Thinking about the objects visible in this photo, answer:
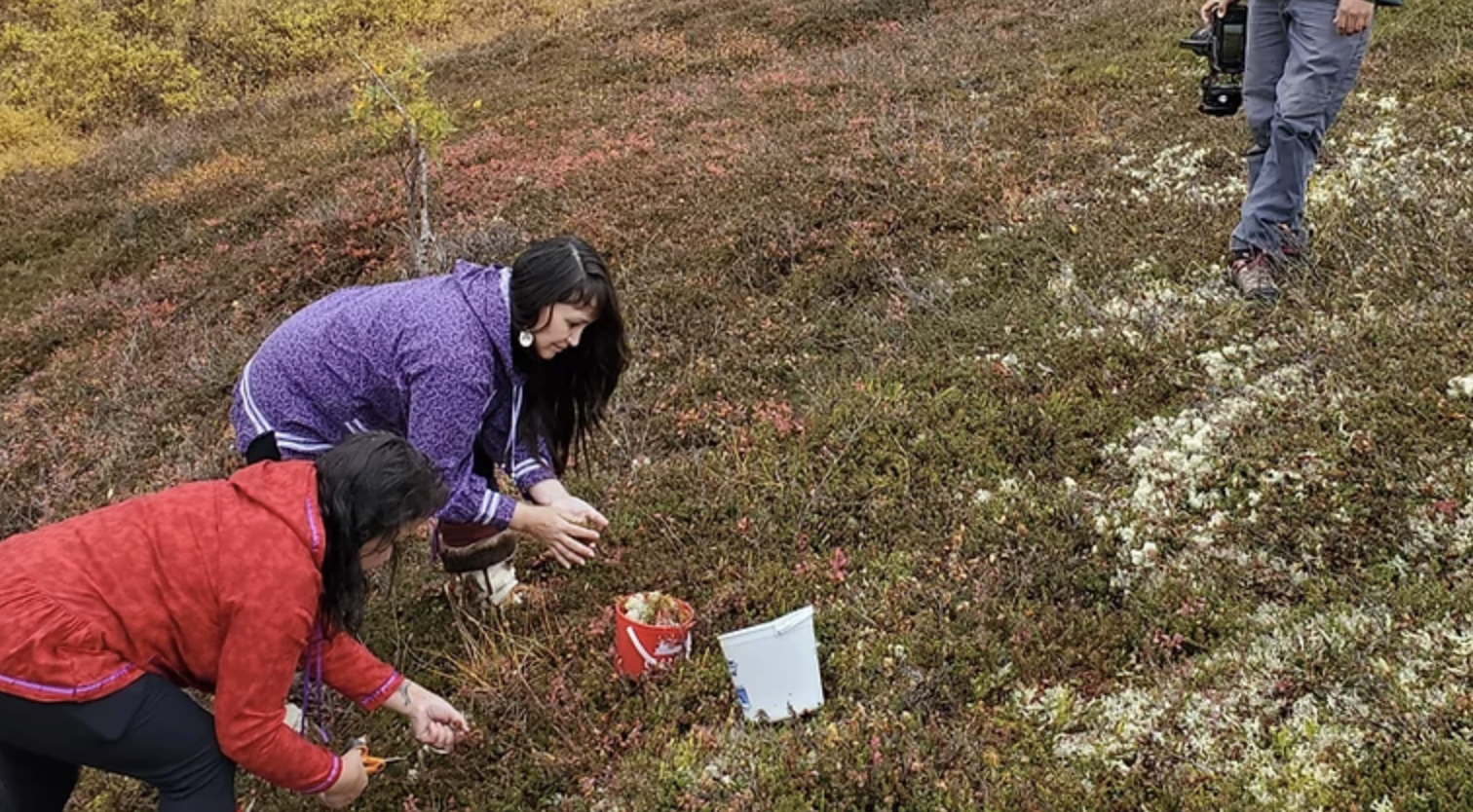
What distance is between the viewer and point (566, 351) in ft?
14.2

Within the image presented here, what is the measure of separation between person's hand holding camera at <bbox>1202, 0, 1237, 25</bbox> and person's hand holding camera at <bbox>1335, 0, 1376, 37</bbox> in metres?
1.20

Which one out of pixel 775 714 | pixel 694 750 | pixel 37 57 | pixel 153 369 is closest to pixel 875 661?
pixel 775 714

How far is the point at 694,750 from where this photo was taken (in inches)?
153

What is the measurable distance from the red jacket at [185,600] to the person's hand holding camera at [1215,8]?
20.4ft

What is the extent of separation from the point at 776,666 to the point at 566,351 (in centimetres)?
158

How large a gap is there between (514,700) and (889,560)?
1833mm

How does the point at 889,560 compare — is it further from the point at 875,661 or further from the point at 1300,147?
the point at 1300,147

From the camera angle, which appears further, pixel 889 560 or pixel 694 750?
pixel 889 560

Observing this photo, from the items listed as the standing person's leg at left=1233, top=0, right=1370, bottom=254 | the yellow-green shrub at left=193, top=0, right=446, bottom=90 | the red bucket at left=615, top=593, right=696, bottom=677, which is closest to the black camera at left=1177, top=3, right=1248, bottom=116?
the standing person's leg at left=1233, top=0, right=1370, bottom=254

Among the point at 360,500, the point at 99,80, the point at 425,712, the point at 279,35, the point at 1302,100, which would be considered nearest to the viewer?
the point at 360,500

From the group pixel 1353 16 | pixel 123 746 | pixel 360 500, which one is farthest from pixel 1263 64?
pixel 123 746

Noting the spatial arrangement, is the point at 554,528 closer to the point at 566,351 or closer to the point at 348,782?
the point at 566,351

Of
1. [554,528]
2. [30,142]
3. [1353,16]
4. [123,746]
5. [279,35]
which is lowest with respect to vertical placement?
[30,142]

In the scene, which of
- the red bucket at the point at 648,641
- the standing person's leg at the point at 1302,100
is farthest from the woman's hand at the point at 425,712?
the standing person's leg at the point at 1302,100
